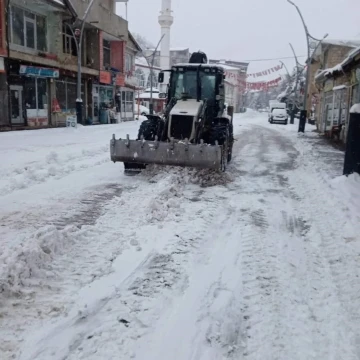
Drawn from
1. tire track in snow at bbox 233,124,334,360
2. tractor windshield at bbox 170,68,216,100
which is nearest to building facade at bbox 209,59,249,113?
tractor windshield at bbox 170,68,216,100

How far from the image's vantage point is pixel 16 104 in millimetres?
21359

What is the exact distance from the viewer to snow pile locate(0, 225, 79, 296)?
3.64 m

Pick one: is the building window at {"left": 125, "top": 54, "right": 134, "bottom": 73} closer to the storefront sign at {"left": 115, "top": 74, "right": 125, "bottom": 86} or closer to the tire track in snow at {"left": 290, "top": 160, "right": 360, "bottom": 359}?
the storefront sign at {"left": 115, "top": 74, "right": 125, "bottom": 86}

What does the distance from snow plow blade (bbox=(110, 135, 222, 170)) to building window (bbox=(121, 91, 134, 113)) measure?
2739 centimetres

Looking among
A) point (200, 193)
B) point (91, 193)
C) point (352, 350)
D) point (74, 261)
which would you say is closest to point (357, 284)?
point (352, 350)

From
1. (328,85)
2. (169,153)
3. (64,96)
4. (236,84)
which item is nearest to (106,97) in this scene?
(64,96)

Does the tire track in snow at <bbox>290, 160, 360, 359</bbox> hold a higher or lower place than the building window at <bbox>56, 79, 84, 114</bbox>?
lower

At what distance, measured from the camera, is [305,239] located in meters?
5.23

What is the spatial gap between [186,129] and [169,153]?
129cm

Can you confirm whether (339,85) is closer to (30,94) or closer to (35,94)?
(35,94)

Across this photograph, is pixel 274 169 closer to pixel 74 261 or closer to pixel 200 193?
pixel 200 193

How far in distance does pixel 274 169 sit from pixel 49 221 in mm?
6790

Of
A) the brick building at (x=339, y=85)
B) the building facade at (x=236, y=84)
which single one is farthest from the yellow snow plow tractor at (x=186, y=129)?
the building facade at (x=236, y=84)

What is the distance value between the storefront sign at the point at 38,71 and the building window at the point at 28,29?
1.25 metres
